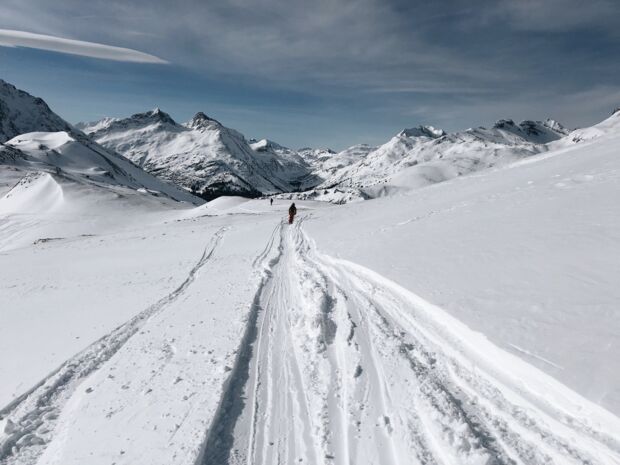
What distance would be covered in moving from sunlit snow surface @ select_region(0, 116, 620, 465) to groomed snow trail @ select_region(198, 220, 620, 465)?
1.1 inches

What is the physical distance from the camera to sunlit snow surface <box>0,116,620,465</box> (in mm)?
4902

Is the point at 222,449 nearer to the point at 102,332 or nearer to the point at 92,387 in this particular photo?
the point at 92,387

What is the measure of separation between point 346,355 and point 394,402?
162 cm

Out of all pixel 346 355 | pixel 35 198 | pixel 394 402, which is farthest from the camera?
pixel 35 198

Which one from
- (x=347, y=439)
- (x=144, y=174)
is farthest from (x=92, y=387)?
(x=144, y=174)

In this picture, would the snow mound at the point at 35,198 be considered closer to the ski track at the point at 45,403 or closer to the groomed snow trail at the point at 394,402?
the ski track at the point at 45,403

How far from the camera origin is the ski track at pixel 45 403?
5070 mm

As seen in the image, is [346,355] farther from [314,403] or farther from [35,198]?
[35,198]

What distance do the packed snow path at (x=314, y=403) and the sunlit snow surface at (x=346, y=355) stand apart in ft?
0.09

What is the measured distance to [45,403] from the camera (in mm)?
6180

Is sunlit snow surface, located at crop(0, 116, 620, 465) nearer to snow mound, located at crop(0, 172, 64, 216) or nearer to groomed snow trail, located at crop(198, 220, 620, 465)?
groomed snow trail, located at crop(198, 220, 620, 465)

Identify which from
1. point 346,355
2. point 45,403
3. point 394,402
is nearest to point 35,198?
point 45,403

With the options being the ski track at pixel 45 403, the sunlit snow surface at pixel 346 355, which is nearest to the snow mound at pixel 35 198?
the sunlit snow surface at pixel 346 355

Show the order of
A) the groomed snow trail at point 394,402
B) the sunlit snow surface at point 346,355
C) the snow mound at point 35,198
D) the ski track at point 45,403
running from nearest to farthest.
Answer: the groomed snow trail at point 394,402 < the sunlit snow surface at point 346,355 < the ski track at point 45,403 < the snow mound at point 35,198
